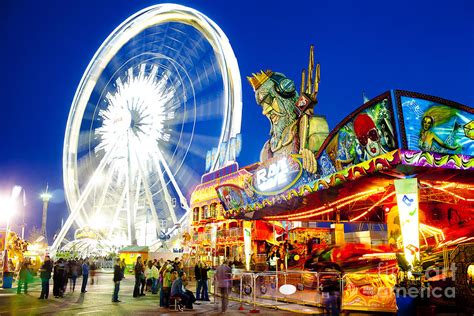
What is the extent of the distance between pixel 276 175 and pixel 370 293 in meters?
7.76

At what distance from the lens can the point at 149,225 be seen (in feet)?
190

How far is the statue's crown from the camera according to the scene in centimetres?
1902

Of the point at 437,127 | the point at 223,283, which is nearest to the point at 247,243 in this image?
the point at 223,283

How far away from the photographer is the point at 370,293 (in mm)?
10266

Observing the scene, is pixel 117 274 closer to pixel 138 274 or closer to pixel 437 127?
pixel 138 274

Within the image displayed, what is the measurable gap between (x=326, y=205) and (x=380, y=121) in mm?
7935

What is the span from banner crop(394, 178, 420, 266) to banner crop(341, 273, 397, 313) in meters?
0.95

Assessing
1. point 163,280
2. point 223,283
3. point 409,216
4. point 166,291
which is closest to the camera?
point 409,216

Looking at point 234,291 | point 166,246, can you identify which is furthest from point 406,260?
point 166,246

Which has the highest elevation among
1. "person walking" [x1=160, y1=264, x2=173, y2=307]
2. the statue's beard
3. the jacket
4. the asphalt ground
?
the statue's beard

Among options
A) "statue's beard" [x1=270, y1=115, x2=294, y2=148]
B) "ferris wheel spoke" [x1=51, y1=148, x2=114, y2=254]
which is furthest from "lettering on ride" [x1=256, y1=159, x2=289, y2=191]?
"ferris wheel spoke" [x1=51, y1=148, x2=114, y2=254]

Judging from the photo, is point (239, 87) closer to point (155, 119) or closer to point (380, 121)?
point (155, 119)

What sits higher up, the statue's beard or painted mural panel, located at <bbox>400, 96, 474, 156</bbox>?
the statue's beard

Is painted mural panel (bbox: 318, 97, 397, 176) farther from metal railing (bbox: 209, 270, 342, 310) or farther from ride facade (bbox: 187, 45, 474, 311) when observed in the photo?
metal railing (bbox: 209, 270, 342, 310)
